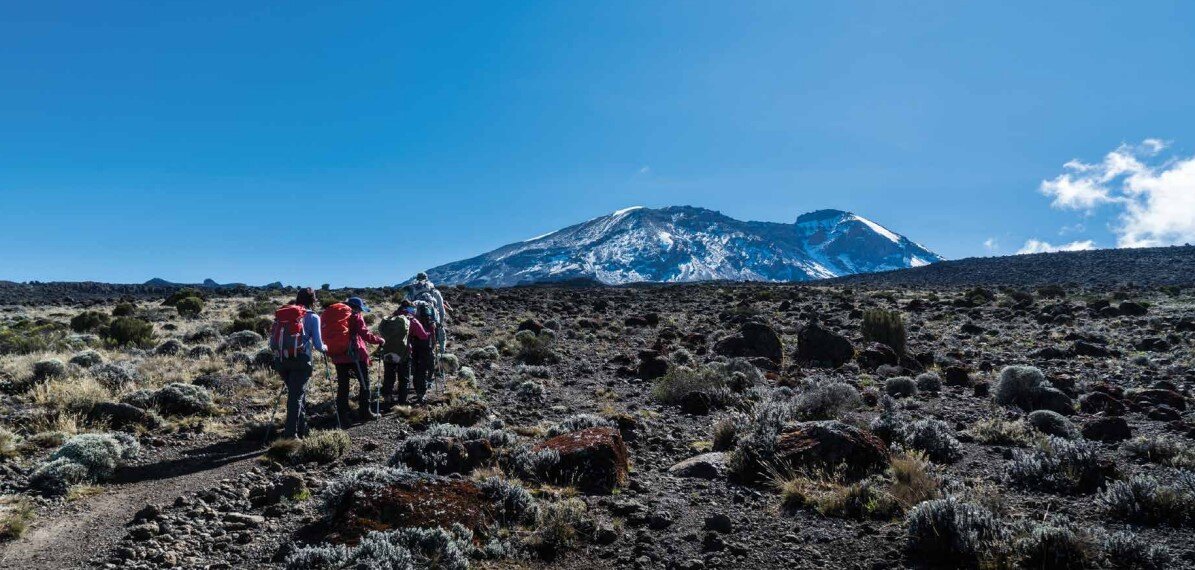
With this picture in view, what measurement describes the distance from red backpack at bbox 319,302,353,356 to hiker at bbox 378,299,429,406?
1.24 metres

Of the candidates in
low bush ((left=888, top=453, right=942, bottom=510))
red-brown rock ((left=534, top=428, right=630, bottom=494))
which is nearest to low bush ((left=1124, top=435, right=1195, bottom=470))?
low bush ((left=888, top=453, right=942, bottom=510))

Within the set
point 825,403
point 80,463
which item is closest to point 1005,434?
point 825,403

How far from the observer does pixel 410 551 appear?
4062 mm

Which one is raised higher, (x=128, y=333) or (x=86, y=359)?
(x=128, y=333)

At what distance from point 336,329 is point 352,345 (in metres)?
0.31

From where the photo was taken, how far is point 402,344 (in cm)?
970

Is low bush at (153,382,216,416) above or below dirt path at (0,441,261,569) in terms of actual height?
above

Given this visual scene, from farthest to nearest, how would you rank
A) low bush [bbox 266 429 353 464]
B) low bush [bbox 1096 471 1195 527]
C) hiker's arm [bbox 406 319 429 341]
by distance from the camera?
hiker's arm [bbox 406 319 429 341], low bush [bbox 266 429 353 464], low bush [bbox 1096 471 1195 527]

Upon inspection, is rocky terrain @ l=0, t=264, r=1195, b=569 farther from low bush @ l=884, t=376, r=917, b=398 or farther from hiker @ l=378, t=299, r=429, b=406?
hiker @ l=378, t=299, r=429, b=406

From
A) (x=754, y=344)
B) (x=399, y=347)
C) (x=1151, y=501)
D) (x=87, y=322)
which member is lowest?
(x=1151, y=501)

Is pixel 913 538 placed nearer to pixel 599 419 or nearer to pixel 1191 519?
pixel 1191 519

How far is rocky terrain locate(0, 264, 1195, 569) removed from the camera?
13.9 feet

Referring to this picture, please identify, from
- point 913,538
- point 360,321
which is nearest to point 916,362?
point 913,538

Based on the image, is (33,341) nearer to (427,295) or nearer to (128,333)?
(128,333)
